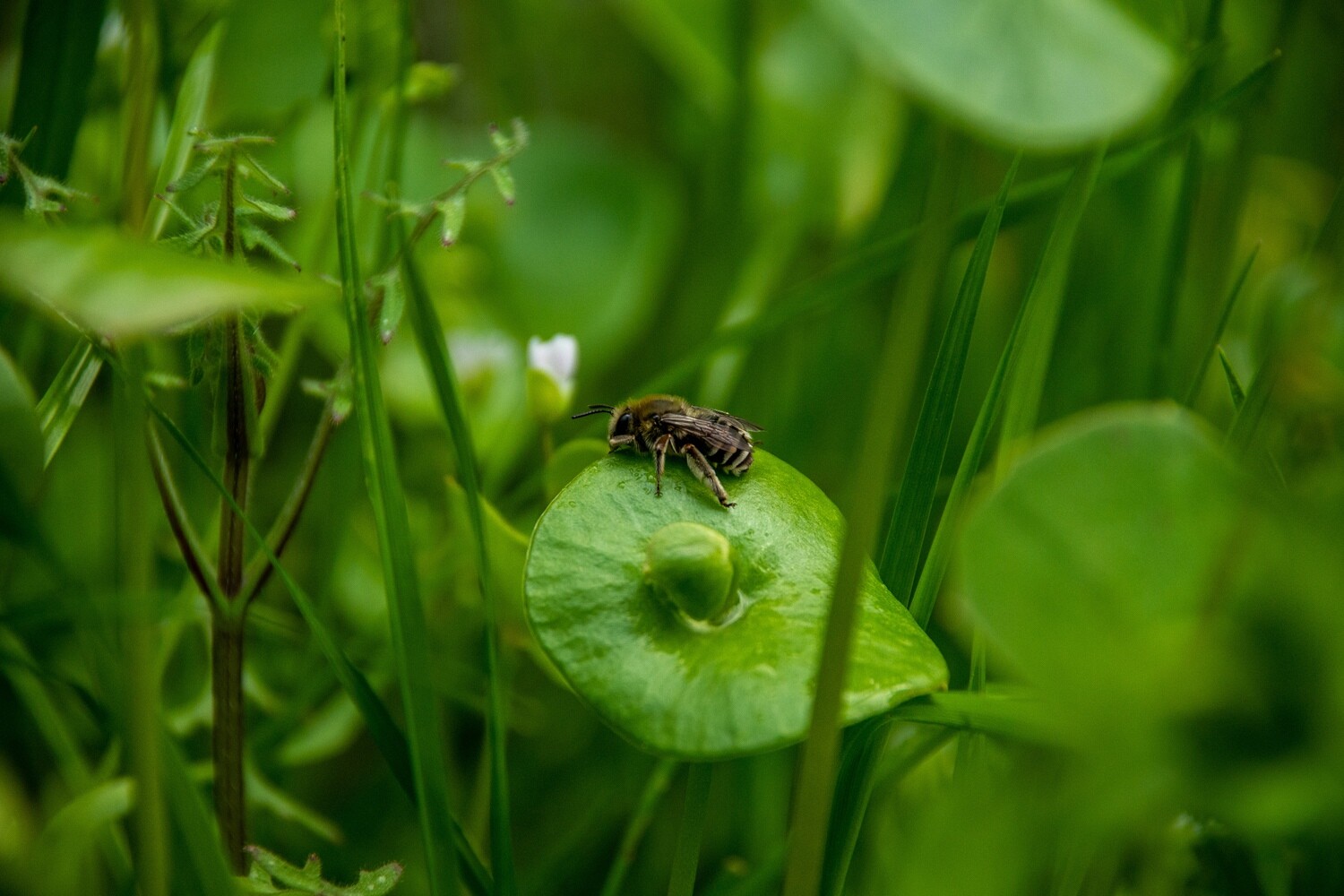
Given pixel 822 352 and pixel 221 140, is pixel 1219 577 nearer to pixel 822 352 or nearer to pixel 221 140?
pixel 221 140

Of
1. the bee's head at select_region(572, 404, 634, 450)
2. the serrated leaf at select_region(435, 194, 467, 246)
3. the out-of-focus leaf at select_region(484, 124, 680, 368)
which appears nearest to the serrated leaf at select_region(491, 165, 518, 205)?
the serrated leaf at select_region(435, 194, 467, 246)

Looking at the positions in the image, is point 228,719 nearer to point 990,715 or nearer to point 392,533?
point 392,533

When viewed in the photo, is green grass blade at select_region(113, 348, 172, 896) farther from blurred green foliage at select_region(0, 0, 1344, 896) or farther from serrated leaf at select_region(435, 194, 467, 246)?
serrated leaf at select_region(435, 194, 467, 246)

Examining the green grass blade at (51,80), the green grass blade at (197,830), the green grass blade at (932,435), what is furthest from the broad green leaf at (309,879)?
the green grass blade at (51,80)

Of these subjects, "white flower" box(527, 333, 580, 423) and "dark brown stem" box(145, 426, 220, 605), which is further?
"white flower" box(527, 333, 580, 423)

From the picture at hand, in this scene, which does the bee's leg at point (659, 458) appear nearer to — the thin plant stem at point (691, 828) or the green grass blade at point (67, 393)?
the thin plant stem at point (691, 828)
